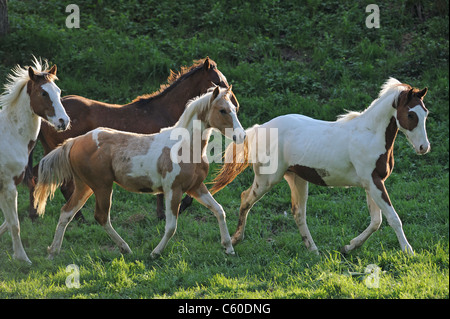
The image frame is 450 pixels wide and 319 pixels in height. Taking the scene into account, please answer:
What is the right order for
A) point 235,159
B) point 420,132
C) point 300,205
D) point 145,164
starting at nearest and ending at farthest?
point 420,132 < point 145,164 < point 300,205 < point 235,159

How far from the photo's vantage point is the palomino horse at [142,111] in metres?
8.67

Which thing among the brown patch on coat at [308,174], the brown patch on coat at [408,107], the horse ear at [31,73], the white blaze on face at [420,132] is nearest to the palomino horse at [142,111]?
the horse ear at [31,73]

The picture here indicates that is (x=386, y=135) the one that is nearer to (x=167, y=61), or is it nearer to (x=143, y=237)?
(x=143, y=237)

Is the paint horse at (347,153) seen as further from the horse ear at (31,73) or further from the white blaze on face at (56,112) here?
the horse ear at (31,73)

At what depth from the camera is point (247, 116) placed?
1147 centimetres

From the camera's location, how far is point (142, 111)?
888 cm

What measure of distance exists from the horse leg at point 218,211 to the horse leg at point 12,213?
6.86 feet

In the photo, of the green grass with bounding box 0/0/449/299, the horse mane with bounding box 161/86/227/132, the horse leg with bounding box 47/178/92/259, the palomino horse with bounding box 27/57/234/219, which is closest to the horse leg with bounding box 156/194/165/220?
the palomino horse with bounding box 27/57/234/219

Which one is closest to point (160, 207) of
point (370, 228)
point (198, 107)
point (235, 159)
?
point (235, 159)

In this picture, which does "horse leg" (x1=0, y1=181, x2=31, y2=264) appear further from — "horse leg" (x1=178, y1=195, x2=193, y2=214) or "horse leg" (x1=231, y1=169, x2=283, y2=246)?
"horse leg" (x1=231, y1=169, x2=283, y2=246)

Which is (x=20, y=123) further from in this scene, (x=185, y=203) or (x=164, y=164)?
(x=185, y=203)

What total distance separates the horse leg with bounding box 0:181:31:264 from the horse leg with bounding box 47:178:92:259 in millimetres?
335

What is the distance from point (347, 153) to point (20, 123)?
3834 millimetres
